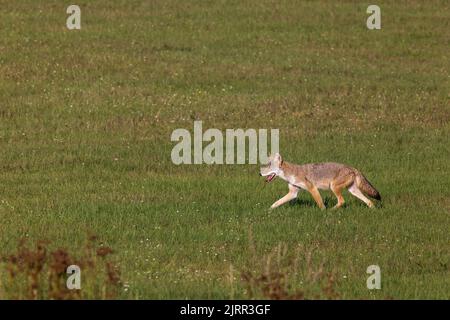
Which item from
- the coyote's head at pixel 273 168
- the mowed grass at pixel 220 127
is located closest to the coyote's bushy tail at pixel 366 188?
the mowed grass at pixel 220 127

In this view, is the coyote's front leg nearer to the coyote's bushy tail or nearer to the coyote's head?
the coyote's head

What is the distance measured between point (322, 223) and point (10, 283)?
7459 millimetres

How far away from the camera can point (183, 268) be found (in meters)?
16.5

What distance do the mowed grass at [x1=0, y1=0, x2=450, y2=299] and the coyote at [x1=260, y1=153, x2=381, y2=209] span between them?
9.8 inches

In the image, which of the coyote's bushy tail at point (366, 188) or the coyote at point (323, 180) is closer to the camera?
the coyote's bushy tail at point (366, 188)

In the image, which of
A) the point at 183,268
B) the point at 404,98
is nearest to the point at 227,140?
Answer: the point at 404,98

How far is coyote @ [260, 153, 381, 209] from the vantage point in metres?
20.6

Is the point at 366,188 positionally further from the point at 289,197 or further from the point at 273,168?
the point at 273,168

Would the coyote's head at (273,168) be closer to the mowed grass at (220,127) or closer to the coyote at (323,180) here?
the coyote at (323,180)

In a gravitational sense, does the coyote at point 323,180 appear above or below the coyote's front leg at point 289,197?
above

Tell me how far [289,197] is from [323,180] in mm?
649

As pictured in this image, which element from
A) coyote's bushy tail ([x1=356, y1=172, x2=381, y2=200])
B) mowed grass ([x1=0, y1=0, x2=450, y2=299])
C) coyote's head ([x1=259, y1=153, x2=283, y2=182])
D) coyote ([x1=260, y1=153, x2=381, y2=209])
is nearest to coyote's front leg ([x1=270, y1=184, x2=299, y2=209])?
coyote ([x1=260, y1=153, x2=381, y2=209])

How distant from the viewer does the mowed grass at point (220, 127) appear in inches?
694
